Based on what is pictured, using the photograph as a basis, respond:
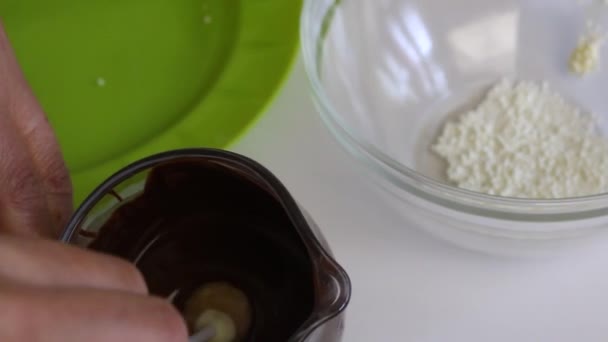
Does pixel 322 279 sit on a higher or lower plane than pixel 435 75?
lower

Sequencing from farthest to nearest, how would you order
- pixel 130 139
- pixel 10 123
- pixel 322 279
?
pixel 130 139, pixel 10 123, pixel 322 279


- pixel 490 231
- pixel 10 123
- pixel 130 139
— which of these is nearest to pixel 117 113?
pixel 130 139

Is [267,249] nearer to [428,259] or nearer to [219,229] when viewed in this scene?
[219,229]

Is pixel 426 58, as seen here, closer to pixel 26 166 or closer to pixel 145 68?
pixel 145 68

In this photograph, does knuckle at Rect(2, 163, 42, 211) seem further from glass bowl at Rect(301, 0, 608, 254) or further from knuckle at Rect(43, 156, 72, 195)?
glass bowl at Rect(301, 0, 608, 254)

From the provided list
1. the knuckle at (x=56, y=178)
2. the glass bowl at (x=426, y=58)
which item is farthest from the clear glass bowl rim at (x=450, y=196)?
the knuckle at (x=56, y=178)

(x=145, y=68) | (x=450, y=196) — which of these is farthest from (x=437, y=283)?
(x=145, y=68)
